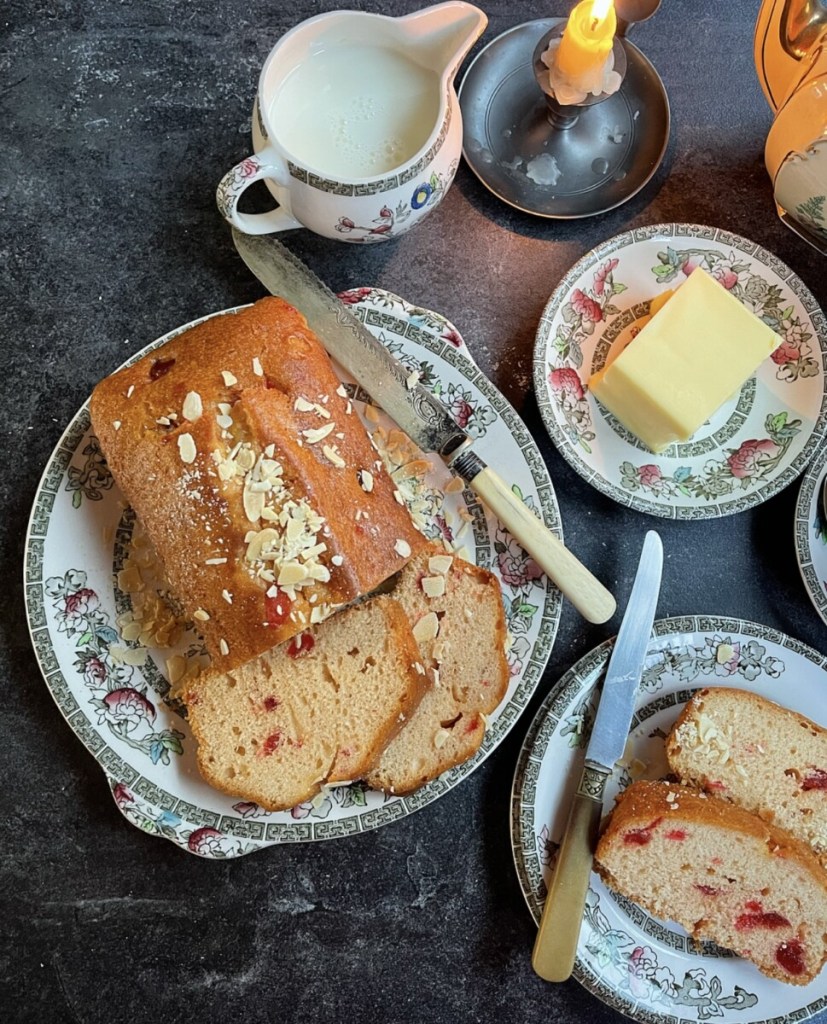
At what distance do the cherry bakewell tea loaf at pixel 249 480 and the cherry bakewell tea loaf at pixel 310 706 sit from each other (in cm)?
13

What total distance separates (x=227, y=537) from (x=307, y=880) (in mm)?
794

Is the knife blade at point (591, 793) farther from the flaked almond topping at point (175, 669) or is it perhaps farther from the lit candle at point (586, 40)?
the lit candle at point (586, 40)

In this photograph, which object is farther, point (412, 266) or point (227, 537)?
point (412, 266)

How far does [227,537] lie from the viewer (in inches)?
58.4

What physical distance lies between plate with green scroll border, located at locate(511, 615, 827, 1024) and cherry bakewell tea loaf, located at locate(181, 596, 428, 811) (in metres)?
0.32

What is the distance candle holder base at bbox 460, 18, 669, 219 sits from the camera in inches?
75.9

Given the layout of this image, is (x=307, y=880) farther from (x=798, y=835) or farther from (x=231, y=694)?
(x=798, y=835)

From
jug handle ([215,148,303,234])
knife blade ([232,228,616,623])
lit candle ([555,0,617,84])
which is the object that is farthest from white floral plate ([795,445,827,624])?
jug handle ([215,148,303,234])

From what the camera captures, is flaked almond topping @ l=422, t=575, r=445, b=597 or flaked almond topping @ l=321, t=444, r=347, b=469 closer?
flaked almond topping @ l=321, t=444, r=347, b=469

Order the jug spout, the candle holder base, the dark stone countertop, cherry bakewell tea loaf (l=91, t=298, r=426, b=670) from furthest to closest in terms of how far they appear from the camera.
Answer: the candle holder base < the dark stone countertop < the jug spout < cherry bakewell tea loaf (l=91, t=298, r=426, b=670)

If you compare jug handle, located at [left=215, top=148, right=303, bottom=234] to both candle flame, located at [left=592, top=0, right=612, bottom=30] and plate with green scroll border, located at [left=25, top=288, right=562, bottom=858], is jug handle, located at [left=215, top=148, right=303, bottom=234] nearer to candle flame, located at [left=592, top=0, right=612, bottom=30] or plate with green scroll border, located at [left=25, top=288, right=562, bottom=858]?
plate with green scroll border, located at [left=25, top=288, right=562, bottom=858]

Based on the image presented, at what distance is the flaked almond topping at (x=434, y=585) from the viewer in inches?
67.6

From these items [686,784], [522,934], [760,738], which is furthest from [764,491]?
[522,934]

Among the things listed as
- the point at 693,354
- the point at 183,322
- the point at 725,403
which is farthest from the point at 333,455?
the point at 725,403
